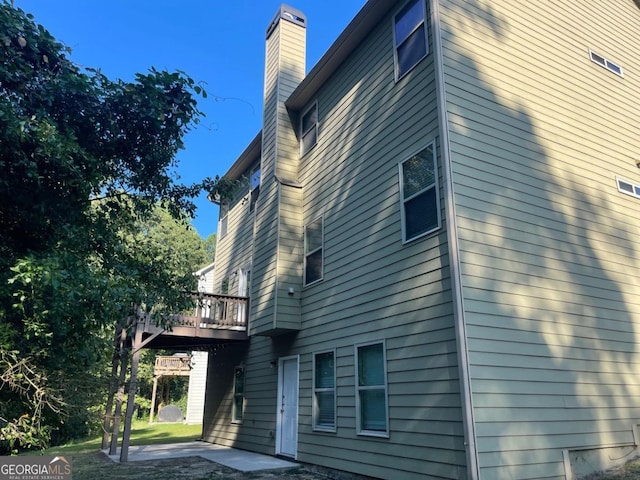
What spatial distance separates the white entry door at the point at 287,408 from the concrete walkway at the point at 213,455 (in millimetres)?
277

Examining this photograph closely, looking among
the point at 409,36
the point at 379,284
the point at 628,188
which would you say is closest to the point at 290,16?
the point at 409,36

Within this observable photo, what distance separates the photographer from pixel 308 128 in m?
10.2

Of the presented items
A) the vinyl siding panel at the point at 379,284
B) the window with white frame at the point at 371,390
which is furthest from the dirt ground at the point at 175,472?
the window with white frame at the point at 371,390

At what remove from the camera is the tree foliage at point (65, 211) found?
169 inches

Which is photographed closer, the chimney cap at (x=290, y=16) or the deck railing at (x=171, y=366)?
the chimney cap at (x=290, y=16)

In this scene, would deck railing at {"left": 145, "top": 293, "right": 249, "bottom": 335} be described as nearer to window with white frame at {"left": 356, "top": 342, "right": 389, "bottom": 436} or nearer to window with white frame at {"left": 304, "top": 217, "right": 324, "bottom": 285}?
window with white frame at {"left": 304, "top": 217, "right": 324, "bottom": 285}

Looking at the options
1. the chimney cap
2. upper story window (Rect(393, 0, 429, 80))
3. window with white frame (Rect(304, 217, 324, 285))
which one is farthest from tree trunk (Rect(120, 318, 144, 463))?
the chimney cap

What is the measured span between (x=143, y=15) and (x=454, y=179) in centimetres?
1182

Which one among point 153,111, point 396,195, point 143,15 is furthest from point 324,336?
point 143,15

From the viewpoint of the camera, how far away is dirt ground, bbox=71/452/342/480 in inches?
284

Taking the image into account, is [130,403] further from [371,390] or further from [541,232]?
[541,232]

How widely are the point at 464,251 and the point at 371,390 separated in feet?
8.35

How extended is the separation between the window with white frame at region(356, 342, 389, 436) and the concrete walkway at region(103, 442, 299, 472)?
221 centimetres

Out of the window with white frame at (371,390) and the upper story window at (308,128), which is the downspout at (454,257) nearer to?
the window with white frame at (371,390)
